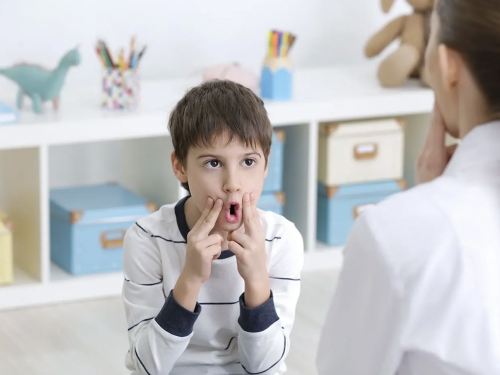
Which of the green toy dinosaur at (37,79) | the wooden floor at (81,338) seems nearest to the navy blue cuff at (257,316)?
the wooden floor at (81,338)

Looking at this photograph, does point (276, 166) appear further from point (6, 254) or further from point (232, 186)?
point (232, 186)

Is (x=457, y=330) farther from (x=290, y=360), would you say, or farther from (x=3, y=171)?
(x=3, y=171)

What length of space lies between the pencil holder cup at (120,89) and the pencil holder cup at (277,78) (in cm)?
38

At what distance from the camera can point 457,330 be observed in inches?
29.0

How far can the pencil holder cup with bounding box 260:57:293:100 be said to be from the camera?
239 centimetres

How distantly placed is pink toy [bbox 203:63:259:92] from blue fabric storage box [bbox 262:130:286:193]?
161 millimetres

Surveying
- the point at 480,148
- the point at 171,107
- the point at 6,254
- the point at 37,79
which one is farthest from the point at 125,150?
the point at 480,148

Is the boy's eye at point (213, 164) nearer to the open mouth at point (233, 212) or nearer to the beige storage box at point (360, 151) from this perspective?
the open mouth at point (233, 212)

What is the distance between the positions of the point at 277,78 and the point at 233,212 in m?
1.26

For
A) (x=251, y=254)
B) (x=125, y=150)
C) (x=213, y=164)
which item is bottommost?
(x=125, y=150)

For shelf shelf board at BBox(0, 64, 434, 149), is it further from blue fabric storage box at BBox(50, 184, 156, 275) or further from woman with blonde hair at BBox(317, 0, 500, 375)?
woman with blonde hair at BBox(317, 0, 500, 375)

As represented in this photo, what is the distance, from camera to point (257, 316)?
1.18 meters

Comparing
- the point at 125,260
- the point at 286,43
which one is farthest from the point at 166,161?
the point at 125,260

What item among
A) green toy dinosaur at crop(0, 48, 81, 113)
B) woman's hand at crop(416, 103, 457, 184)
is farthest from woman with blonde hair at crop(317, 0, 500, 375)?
green toy dinosaur at crop(0, 48, 81, 113)
